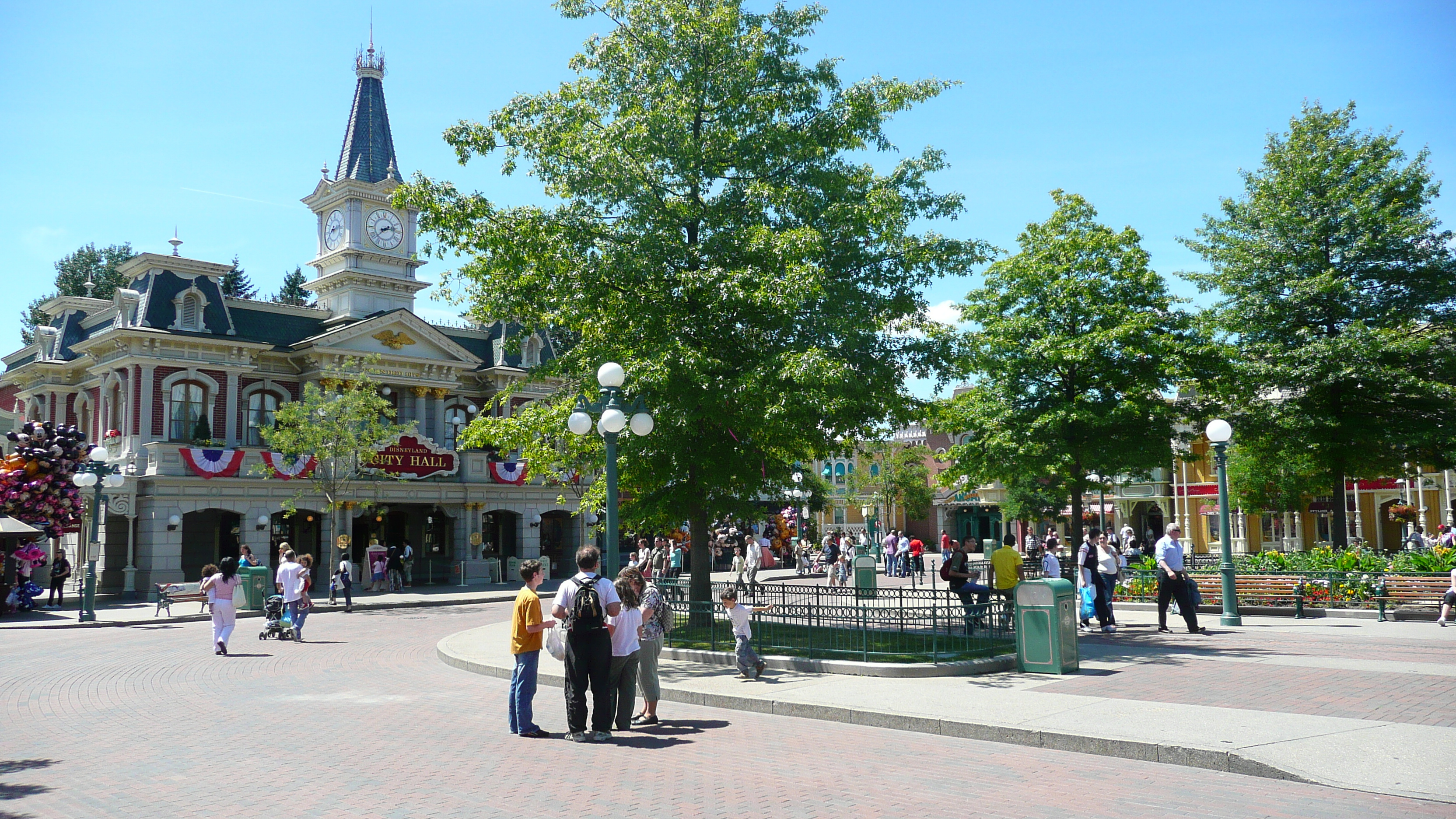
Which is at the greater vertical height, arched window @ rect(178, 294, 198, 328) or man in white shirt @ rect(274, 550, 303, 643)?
arched window @ rect(178, 294, 198, 328)

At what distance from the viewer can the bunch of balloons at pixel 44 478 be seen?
26344 millimetres

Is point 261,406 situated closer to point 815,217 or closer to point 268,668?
point 268,668

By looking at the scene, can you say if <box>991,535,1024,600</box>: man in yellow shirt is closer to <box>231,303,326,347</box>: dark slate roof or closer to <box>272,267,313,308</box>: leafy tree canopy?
<box>231,303,326,347</box>: dark slate roof

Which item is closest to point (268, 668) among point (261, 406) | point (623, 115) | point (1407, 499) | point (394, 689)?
point (394, 689)

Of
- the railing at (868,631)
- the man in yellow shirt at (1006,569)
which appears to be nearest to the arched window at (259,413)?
the railing at (868,631)

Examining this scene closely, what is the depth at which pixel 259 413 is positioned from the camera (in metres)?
36.3

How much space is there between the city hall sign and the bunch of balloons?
29.1ft

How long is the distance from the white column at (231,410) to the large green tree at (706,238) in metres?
22.1

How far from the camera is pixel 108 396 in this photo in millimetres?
34656

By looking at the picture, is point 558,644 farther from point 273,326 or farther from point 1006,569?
point 273,326

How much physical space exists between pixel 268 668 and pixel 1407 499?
177 ft

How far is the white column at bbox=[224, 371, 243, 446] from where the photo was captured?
114 feet

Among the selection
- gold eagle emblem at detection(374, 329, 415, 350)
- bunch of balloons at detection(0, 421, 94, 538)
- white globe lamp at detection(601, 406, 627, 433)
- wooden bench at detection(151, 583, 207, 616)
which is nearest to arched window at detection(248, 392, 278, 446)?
gold eagle emblem at detection(374, 329, 415, 350)

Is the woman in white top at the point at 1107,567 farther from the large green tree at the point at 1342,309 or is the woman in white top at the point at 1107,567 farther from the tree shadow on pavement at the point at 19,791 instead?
the tree shadow on pavement at the point at 19,791
